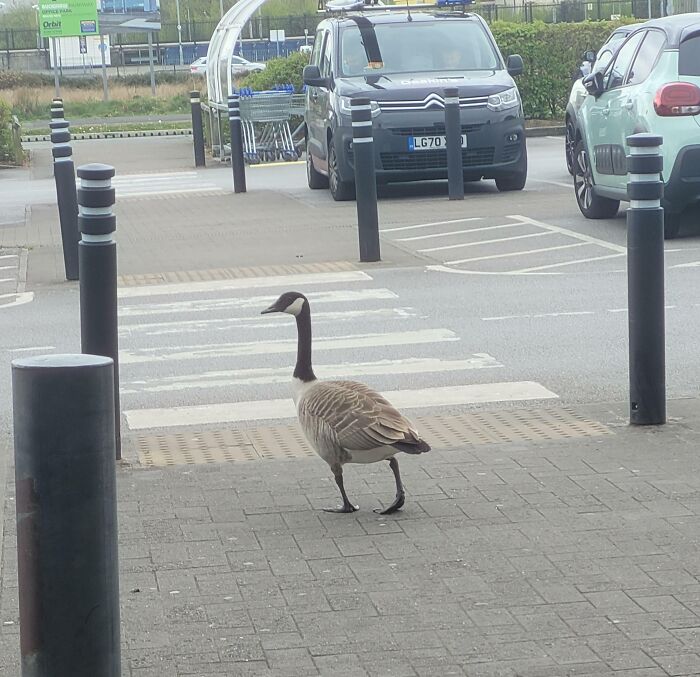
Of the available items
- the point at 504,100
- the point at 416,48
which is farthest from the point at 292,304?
the point at 416,48

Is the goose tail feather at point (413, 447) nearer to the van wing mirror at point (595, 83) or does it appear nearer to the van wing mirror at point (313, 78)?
the van wing mirror at point (595, 83)

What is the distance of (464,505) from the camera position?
235 inches

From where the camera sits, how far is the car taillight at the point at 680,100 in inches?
512

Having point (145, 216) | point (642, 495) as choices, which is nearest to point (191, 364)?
point (642, 495)

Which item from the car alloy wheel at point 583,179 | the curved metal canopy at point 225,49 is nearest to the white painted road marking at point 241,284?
the car alloy wheel at point 583,179

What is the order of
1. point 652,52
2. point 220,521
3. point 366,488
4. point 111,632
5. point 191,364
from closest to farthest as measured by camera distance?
point 111,632 → point 220,521 → point 366,488 → point 191,364 → point 652,52

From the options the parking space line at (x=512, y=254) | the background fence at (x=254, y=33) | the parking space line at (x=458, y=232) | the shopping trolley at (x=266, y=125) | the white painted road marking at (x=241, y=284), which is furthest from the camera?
the background fence at (x=254, y=33)

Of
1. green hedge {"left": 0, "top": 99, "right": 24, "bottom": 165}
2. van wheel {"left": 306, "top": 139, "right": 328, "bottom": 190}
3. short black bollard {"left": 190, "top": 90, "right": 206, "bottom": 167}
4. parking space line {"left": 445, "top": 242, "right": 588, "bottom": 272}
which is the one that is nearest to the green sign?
green hedge {"left": 0, "top": 99, "right": 24, "bottom": 165}

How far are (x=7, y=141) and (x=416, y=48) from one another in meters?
13.2

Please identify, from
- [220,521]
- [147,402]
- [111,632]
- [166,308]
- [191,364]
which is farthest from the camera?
[166,308]

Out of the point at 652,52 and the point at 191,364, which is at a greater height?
the point at 652,52

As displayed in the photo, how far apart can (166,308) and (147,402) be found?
3219 mm

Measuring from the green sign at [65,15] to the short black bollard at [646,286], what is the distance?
1647 inches

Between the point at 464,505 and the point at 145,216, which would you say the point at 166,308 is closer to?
the point at 464,505
